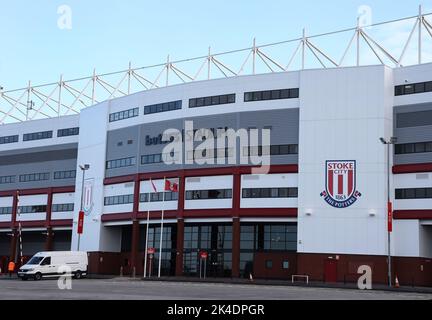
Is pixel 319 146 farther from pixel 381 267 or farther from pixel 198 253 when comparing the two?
pixel 198 253

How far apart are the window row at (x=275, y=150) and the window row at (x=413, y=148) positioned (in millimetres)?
10663

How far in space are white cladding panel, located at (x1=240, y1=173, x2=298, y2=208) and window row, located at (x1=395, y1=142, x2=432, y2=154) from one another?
11.0m

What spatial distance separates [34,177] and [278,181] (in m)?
41.5

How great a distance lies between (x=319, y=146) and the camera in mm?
69188

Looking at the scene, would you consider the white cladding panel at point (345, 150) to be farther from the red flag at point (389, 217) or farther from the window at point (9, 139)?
the window at point (9, 139)

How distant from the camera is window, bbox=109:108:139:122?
83.8 m

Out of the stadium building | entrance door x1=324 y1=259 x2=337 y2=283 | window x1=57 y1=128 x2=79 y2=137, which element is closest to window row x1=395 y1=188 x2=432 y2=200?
the stadium building

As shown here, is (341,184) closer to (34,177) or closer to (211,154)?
(211,154)

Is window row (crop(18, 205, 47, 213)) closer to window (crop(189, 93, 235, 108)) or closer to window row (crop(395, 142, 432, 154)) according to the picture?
window (crop(189, 93, 235, 108))

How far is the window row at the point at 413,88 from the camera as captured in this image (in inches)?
2625

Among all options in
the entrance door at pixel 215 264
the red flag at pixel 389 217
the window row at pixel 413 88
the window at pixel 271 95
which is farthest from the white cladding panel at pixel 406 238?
the entrance door at pixel 215 264

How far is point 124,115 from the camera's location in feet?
280

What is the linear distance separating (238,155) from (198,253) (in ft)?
40.9

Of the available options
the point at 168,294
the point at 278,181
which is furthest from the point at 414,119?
the point at 168,294
